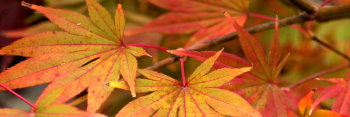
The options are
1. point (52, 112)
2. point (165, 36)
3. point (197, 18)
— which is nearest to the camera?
point (52, 112)

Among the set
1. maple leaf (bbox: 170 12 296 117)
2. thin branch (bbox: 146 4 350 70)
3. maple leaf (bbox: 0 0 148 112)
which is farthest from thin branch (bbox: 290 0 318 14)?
maple leaf (bbox: 0 0 148 112)

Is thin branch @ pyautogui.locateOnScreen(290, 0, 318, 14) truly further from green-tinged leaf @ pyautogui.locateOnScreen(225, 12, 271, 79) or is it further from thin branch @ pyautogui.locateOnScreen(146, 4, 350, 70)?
green-tinged leaf @ pyautogui.locateOnScreen(225, 12, 271, 79)

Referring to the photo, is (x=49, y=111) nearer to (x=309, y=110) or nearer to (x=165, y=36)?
(x=309, y=110)

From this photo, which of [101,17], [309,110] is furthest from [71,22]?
[309,110]

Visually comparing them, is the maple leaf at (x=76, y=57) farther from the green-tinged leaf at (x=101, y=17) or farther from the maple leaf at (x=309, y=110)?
the maple leaf at (x=309, y=110)

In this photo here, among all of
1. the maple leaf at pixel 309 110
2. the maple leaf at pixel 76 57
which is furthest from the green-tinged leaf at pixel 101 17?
the maple leaf at pixel 309 110

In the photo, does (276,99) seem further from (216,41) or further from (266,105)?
(216,41)
